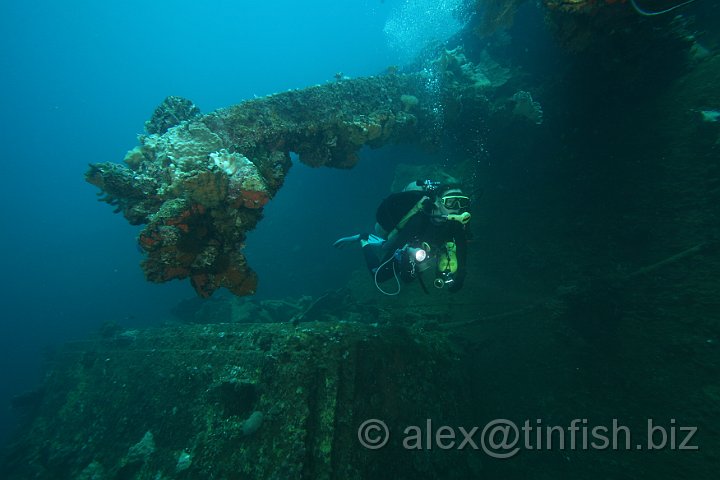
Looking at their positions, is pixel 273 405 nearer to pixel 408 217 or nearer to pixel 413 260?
pixel 413 260

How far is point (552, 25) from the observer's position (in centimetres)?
377

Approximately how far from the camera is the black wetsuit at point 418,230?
14.4 ft

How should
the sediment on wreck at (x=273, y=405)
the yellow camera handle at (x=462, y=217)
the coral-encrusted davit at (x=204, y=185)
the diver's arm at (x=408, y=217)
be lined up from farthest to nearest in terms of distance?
1. the diver's arm at (x=408, y=217)
2. the yellow camera handle at (x=462, y=217)
3. the coral-encrusted davit at (x=204, y=185)
4. the sediment on wreck at (x=273, y=405)

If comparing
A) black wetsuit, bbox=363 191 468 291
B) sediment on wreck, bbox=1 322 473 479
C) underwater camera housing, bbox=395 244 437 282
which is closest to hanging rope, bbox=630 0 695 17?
black wetsuit, bbox=363 191 468 291

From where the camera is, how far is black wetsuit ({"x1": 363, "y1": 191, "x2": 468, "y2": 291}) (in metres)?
4.39

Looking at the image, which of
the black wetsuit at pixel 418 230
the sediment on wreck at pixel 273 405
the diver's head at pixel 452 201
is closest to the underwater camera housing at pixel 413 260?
the black wetsuit at pixel 418 230

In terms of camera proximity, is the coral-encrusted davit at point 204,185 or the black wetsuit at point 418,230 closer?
the coral-encrusted davit at point 204,185

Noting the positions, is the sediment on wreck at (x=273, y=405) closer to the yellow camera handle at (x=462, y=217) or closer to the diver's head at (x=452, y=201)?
the yellow camera handle at (x=462, y=217)

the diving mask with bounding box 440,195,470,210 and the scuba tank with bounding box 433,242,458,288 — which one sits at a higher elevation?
the diving mask with bounding box 440,195,470,210

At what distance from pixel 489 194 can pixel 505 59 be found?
4321mm

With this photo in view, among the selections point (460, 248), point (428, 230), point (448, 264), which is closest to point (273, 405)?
point (448, 264)

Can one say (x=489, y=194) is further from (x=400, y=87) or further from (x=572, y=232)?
(x=400, y=87)

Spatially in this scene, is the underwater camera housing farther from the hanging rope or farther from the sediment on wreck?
the hanging rope

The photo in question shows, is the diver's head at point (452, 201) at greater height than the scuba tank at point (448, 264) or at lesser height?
greater
